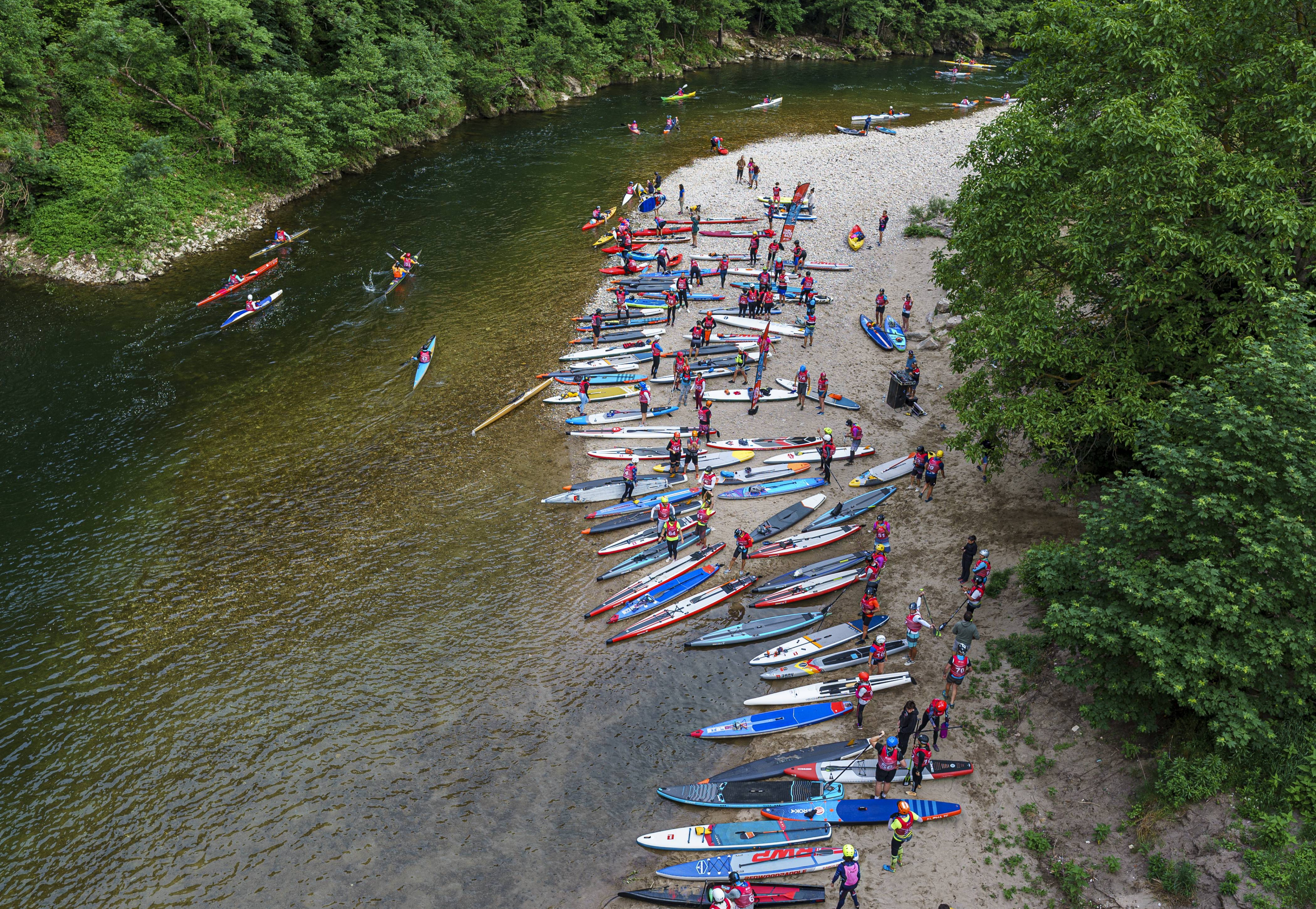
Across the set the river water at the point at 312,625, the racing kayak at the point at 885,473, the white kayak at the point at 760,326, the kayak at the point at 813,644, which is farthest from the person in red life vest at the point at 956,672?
the white kayak at the point at 760,326

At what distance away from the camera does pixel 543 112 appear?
2625 inches

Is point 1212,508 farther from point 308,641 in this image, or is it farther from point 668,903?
point 308,641

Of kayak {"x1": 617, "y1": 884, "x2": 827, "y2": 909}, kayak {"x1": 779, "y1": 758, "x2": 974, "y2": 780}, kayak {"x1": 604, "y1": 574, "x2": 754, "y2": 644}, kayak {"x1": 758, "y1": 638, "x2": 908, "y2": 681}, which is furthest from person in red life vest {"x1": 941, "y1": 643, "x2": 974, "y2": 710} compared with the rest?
kayak {"x1": 604, "y1": 574, "x2": 754, "y2": 644}

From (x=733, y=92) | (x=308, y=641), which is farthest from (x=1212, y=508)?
(x=733, y=92)

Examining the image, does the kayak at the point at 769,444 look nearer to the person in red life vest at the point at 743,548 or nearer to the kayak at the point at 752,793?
the person in red life vest at the point at 743,548

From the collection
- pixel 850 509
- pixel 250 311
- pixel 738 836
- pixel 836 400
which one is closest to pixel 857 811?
pixel 738 836

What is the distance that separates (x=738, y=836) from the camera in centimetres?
1545

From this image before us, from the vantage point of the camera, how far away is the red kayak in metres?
37.4

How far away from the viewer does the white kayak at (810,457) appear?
2647 centimetres

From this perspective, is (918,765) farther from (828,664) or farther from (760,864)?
(828,664)

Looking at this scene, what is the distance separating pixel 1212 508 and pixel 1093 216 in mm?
7803

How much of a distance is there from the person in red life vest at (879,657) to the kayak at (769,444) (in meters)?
9.59

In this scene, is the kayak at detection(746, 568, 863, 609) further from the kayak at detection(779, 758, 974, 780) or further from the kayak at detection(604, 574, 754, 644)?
the kayak at detection(779, 758, 974, 780)

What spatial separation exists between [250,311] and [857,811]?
117 ft
